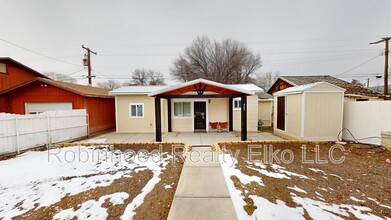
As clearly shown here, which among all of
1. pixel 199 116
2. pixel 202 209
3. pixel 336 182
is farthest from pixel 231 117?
pixel 202 209

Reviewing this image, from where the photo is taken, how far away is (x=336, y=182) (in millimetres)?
3963

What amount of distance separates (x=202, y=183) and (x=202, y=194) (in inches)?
18.5

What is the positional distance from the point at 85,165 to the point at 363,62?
96.9 ft

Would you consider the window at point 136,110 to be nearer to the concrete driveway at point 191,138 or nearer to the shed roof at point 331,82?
the concrete driveway at point 191,138

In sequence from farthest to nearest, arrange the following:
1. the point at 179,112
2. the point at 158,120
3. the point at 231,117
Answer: the point at 179,112 → the point at 231,117 → the point at 158,120

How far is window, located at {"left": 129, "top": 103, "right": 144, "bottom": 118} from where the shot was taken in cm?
1054

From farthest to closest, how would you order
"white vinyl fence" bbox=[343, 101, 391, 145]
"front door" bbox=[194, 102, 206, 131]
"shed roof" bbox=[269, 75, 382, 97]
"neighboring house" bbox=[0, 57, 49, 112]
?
"shed roof" bbox=[269, 75, 382, 97] → "front door" bbox=[194, 102, 206, 131] → "neighboring house" bbox=[0, 57, 49, 112] → "white vinyl fence" bbox=[343, 101, 391, 145]

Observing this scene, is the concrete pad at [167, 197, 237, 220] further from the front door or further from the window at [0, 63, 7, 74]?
the window at [0, 63, 7, 74]

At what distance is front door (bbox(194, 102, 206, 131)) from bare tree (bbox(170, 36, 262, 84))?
16.1m

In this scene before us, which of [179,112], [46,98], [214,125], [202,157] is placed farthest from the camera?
[179,112]

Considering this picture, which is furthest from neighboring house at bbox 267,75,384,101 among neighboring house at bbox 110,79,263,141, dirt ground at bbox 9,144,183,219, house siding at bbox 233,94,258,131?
dirt ground at bbox 9,144,183,219

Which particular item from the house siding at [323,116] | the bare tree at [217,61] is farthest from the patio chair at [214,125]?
the bare tree at [217,61]

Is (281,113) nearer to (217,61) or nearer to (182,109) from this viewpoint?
(182,109)

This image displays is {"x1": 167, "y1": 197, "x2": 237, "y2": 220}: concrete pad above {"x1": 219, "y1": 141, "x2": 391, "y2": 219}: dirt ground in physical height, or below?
above
